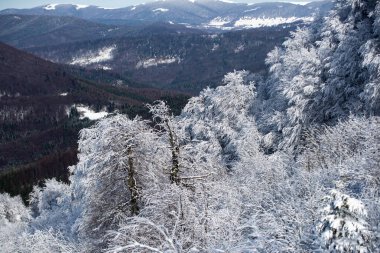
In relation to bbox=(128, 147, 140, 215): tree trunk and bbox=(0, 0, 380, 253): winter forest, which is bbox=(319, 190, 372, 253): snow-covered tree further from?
bbox=(128, 147, 140, 215): tree trunk

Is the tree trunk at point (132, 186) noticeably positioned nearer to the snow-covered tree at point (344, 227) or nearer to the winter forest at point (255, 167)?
the winter forest at point (255, 167)

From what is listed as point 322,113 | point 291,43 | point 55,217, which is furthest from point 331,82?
point 55,217

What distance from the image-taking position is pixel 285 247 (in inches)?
345

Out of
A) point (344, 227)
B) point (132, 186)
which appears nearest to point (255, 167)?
point (132, 186)

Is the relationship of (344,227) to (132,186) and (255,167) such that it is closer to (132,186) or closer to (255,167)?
(132,186)

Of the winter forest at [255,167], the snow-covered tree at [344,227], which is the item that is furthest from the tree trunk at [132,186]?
the snow-covered tree at [344,227]

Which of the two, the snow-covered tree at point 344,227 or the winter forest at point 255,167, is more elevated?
the snow-covered tree at point 344,227

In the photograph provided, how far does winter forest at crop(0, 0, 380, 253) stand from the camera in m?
9.55

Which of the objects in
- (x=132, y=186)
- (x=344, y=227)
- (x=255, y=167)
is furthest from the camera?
(x=255, y=167)

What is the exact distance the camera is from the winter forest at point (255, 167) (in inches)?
376

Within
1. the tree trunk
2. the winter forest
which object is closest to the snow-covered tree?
the winter forest

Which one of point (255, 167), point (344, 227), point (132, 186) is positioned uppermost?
point (344, 227)

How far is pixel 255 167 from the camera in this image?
23.8 meters

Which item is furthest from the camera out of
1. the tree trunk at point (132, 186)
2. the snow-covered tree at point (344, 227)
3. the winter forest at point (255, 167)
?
the tree trunk at point (132, 186)
